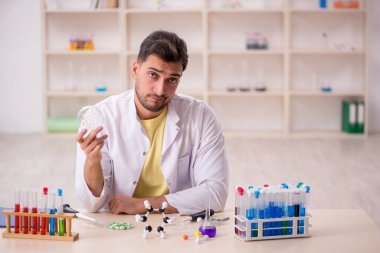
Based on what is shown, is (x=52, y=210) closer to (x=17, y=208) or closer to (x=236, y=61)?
(x=17, y=208)

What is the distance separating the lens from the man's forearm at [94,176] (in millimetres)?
2662

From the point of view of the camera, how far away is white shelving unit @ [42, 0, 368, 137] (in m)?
7.71

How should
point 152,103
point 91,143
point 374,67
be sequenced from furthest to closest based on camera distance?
point 374,67 < point 152,103 < point 91,143

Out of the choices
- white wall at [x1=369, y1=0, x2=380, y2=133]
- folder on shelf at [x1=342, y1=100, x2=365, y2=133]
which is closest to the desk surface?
folder on shelf at [x1=342, y1=100, x2=365, y2=133]

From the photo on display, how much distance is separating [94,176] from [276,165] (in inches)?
146

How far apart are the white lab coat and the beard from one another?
0.27ft

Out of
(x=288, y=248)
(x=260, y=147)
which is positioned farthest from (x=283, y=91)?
(x=288, y=248)

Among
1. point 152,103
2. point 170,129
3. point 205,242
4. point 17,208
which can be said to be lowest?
point 205,242

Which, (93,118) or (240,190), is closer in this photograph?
(240,190)

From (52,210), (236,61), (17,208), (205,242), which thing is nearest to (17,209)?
(17,208)

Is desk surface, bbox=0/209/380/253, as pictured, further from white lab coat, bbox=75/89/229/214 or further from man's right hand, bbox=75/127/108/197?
white lab coat, bbox=75/89/229/214

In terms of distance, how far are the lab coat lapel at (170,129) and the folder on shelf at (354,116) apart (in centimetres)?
496

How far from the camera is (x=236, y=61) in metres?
7.89

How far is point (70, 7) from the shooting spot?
7793mm
